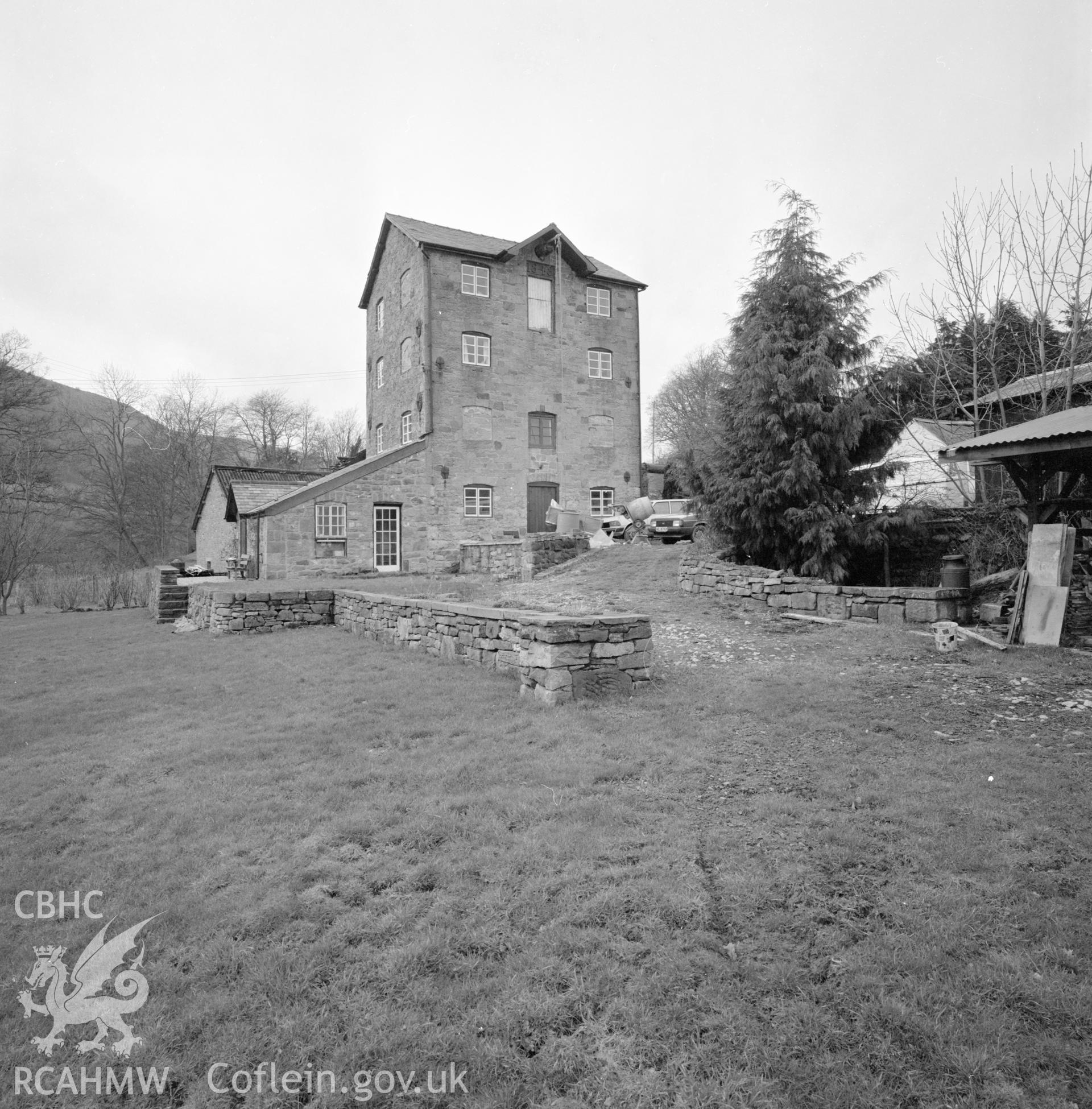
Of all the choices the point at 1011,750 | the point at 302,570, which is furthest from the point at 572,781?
the point at 302,570

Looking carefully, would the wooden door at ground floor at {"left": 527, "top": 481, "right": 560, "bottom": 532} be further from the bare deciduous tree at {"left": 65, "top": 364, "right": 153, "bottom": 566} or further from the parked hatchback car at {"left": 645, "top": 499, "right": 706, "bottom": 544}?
the bare deciduous tree at {"left": 65, "top": 364, "right": 153, "bottom": 566}

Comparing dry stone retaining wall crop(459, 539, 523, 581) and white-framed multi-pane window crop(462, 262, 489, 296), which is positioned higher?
white-framed multi-pane window crop(462, 262, 489, 296)

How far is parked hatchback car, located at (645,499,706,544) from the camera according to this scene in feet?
71.2

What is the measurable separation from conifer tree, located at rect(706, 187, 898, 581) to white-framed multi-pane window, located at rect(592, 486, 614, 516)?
40.8ft

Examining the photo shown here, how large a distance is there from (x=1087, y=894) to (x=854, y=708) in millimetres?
2978

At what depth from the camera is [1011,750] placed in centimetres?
480

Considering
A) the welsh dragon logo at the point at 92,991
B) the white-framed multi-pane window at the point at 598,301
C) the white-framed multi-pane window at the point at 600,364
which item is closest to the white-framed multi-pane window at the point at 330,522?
the white-framed multi-pane window at the point at 600,364

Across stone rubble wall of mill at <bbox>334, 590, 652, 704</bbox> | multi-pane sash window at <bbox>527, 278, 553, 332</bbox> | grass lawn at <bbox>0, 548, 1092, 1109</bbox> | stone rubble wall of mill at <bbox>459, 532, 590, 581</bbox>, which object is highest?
multi-pane sash window at <bbox>527, 278, 553, 332</bbox>

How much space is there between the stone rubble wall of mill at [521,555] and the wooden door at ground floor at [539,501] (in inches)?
156

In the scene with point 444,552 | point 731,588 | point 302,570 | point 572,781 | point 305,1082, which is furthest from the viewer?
point 444,552

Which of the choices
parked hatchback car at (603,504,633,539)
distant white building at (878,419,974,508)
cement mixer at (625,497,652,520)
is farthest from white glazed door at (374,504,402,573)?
distant white building at (878,419,974,508)

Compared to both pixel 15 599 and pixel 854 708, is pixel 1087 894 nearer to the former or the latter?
pixel 854 708

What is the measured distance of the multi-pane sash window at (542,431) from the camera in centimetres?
2386

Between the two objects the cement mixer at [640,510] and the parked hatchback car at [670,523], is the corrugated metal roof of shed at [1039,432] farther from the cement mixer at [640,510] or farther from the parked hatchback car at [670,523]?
the cement mixer at [640,510]
